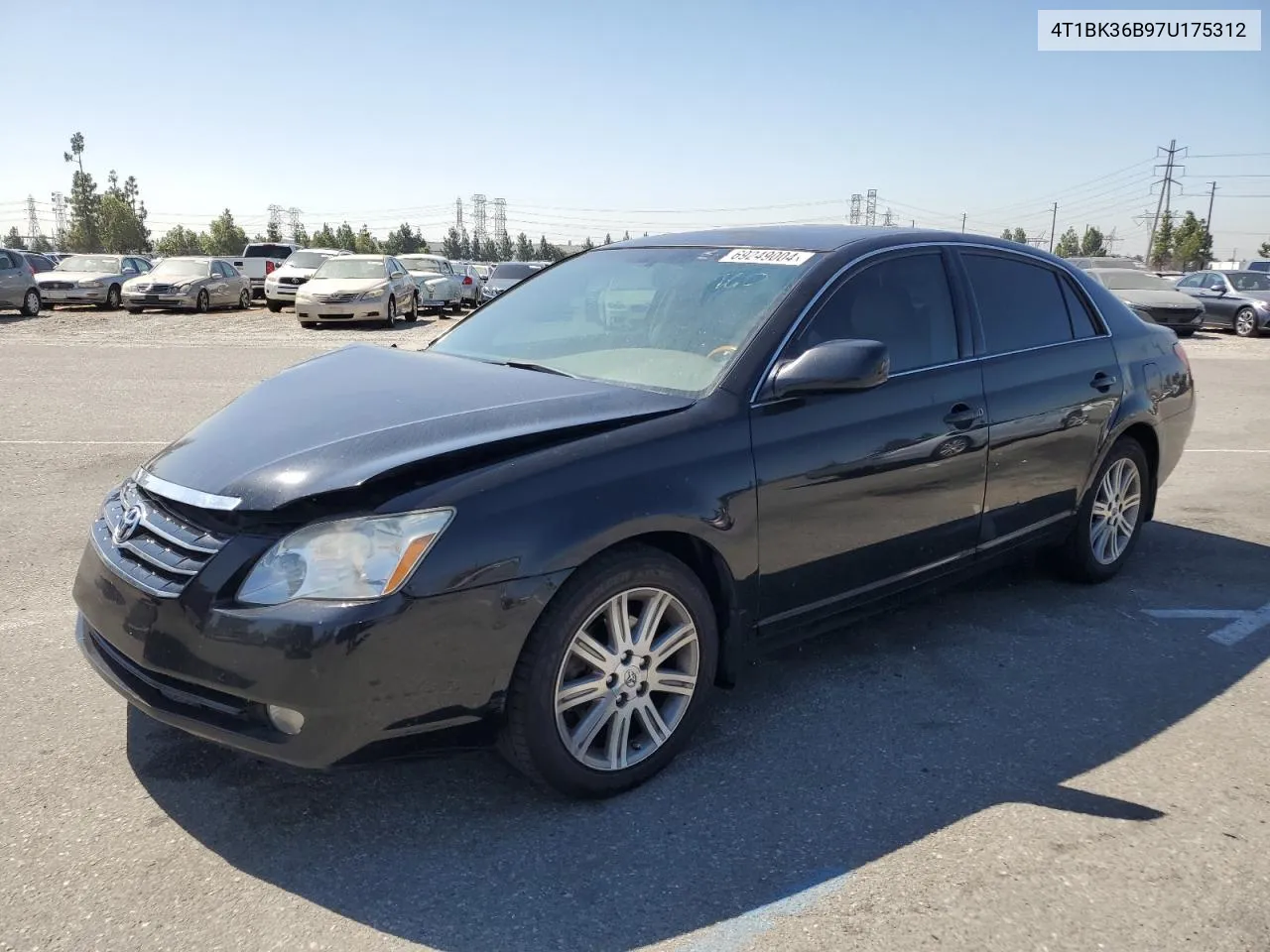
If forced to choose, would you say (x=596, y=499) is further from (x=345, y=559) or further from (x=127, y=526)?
(x=127, y=526)

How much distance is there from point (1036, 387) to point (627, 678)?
245cm

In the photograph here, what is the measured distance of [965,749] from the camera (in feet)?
11.3

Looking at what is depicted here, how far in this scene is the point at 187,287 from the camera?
86.7ft

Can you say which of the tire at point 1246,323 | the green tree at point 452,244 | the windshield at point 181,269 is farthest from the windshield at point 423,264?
the green tree at point 452,244

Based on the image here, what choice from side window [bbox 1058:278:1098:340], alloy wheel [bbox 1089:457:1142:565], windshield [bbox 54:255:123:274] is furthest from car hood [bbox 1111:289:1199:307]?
windshield [bbox 54:255:123:274]

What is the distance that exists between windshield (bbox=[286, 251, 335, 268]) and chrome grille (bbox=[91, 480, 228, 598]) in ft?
89.5

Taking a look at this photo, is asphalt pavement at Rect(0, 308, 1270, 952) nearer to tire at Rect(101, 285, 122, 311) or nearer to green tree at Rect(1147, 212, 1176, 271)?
tire at Rect(101, 285, 122, 311)

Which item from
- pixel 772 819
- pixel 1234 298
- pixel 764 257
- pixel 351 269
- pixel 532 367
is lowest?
pixel 772 819

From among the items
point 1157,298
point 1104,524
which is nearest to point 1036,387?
point 1104,524

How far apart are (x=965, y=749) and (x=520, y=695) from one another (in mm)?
1590

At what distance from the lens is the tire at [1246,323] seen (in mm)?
23875

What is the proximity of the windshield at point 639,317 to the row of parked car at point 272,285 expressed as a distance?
A: 18617mm

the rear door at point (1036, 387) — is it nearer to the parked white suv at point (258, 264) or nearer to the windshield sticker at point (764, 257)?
the windshield sticker at point (764, 257)

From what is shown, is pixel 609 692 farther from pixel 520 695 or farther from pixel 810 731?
pixel 810 731
